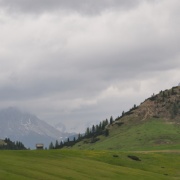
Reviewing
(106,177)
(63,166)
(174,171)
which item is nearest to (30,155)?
(63,166)

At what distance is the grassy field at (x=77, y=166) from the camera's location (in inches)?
2493

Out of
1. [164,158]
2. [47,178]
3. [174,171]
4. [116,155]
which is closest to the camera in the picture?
[47,178]

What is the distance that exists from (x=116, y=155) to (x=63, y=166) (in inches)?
1522

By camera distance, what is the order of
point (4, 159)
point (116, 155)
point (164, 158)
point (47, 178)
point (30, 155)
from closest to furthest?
point (47, 178) → point (4, 159) → point (30, 155) → point (116, 155) → point (164, 158)

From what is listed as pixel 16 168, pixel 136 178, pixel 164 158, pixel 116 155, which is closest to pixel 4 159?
pixel 16 168

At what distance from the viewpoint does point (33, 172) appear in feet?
207

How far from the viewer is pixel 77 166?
8038 centimetres

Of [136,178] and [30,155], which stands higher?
[30,155]

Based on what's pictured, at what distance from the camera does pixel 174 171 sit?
105m

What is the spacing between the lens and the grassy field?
6333cm

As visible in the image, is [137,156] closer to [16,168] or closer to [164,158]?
[164,158]

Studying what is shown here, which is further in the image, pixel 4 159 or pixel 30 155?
pixel 30 155

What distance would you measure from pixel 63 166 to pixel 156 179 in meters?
21.5

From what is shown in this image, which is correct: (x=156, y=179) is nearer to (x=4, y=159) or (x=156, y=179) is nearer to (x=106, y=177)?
(x=106, y=177)
